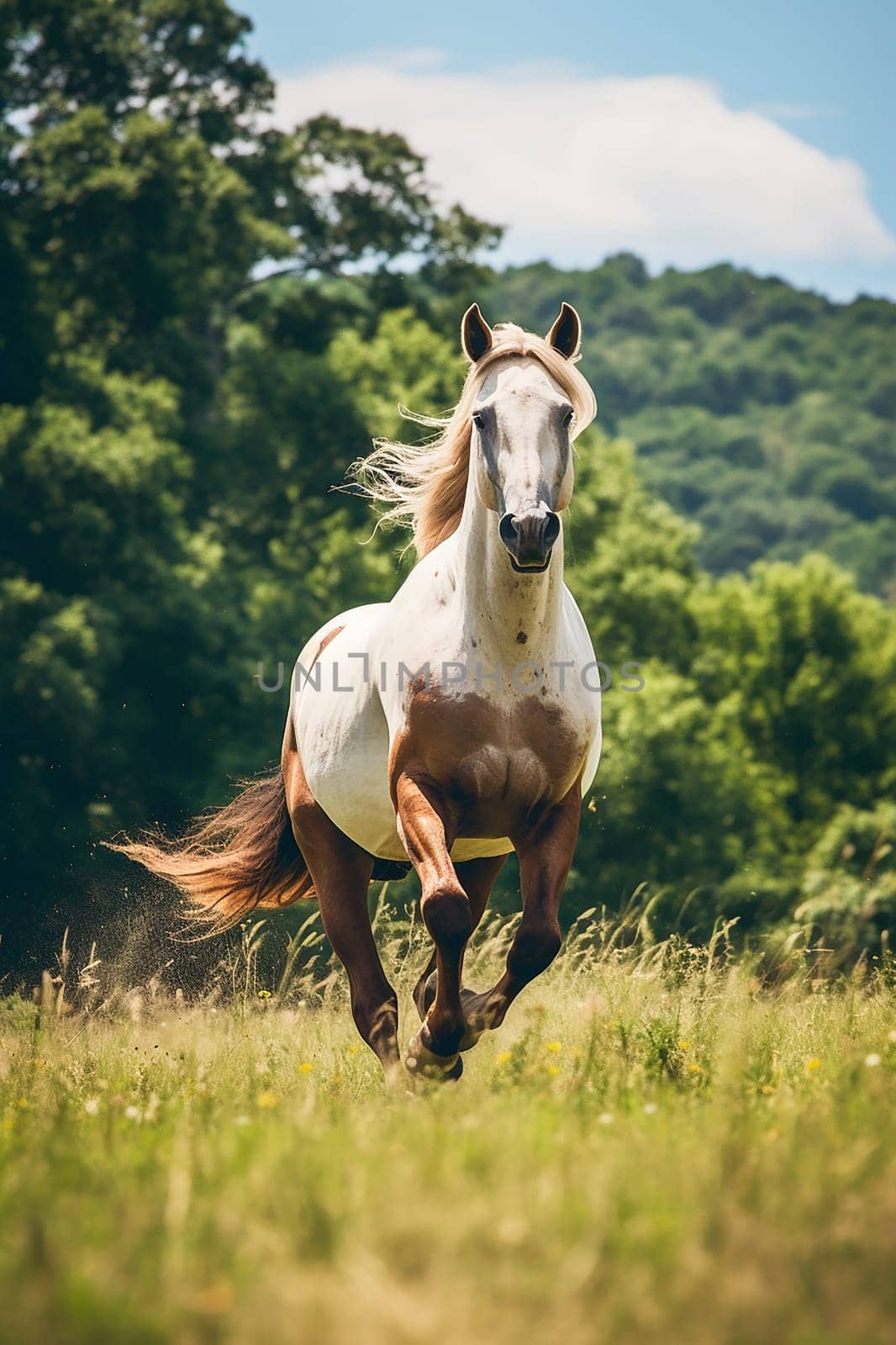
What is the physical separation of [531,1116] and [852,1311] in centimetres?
152

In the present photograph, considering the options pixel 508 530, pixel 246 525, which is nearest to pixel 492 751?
pixel 508 530

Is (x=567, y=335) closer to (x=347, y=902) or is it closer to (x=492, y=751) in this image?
(x=492, y=751)

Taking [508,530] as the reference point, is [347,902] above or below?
below

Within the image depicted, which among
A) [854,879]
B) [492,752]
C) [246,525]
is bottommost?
[854,879]

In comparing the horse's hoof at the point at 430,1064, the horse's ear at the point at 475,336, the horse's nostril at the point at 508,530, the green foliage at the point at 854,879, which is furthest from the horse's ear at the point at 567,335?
the green foliage at the point at 854,879

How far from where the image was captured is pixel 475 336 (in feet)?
20.4

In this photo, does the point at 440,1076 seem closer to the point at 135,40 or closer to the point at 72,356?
the point at 72,356

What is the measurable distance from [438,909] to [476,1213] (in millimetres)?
2734

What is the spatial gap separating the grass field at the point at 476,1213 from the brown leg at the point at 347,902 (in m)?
1.29

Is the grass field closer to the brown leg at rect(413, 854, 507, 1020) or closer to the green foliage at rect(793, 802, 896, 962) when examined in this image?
the brown leg at rect(413, 854, 507, 1020)

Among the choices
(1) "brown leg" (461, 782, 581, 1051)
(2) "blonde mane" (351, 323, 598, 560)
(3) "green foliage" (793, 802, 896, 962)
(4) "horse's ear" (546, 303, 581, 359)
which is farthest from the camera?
(3) "green foliage" (793, 802, 896, 962)

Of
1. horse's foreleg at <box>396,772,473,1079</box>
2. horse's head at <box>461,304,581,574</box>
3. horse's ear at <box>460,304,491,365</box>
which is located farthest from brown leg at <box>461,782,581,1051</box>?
horse's ear at <box>460,304,491,365</box>

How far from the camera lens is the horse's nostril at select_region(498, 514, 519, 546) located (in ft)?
17.6

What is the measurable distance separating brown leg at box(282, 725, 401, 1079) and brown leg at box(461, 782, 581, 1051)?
25.3 inches
